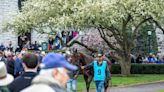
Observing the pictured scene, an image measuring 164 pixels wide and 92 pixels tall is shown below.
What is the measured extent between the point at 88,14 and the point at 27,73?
26.0 meters

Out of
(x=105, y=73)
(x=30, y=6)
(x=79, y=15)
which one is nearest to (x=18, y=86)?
(x=105, y=73)

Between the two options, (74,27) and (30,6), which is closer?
(74,27)

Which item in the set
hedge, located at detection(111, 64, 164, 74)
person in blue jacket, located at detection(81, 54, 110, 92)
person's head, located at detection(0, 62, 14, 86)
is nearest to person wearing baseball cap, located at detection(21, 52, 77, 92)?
person's head, located at detection(0, 62, 14, 86)

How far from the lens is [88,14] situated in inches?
1297

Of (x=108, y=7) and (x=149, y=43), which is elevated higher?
(x=108, y=7)

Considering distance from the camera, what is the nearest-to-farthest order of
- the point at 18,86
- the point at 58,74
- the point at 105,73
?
the point at 58,74
the point at 18,86
the point at 105,73

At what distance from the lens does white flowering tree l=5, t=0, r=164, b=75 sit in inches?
1308

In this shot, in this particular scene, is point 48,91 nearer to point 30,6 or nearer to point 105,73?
point 105,73

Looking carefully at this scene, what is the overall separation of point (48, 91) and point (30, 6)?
32.9 meters

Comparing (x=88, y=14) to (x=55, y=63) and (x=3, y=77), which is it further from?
(x=55, y=63)

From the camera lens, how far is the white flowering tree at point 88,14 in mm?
33219

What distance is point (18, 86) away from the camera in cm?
710

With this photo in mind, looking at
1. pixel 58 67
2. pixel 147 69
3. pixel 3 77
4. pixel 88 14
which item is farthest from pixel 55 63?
pixel 147 69

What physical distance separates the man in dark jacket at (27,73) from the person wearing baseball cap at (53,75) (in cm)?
235
